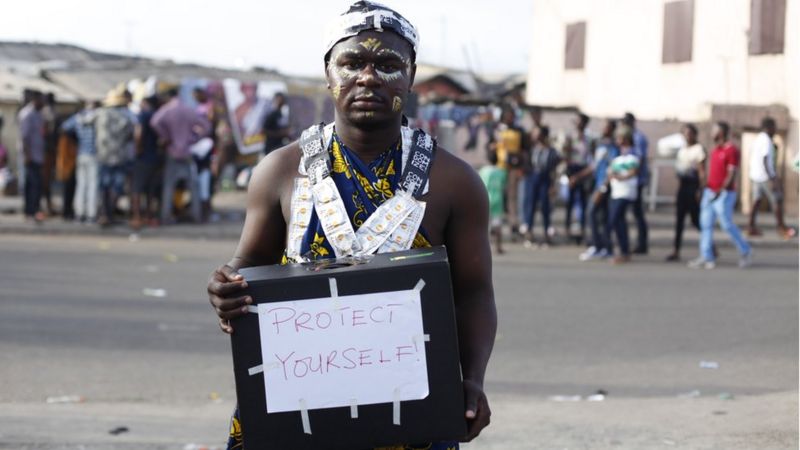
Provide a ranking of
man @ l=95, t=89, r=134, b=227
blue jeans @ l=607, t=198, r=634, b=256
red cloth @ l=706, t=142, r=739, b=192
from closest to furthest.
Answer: red cloth @ l=706, t=142, r=739, b=192 → blue jeans @ l=607, t=198, r=634, b=256 → man @ l=95, t=89, r=134, b=227

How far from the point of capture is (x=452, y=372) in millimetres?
3223

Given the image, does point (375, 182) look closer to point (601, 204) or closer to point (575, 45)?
point (601, 204)

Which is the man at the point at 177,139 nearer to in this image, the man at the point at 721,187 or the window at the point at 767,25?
the man at the point at 721,187

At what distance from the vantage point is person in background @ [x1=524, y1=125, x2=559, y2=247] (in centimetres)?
1780

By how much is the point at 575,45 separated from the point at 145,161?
16.2 m

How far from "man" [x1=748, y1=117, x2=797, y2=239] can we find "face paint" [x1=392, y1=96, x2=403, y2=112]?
1556cm

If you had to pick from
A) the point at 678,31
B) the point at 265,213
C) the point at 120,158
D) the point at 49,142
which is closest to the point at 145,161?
the point at 120,158

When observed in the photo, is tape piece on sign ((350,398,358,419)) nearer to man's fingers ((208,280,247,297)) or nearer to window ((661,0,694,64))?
man's fingers ((208,280,247,297))

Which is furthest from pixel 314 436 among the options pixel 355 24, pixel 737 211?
pixel 737 211

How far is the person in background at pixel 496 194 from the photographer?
54.2ft

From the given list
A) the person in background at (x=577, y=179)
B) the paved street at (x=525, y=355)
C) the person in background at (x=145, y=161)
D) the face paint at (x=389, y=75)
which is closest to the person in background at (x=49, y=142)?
the person in background at (x=145, y=161)

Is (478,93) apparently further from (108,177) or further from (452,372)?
(452,372)

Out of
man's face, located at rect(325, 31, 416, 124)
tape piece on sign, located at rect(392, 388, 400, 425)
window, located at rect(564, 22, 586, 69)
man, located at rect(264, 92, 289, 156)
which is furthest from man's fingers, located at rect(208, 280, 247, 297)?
window, located at rect(564, 22, 586, 69)

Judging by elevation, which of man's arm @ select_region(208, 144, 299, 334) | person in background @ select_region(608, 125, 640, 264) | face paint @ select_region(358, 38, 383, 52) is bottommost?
person in background @ select_region(608, 125, 640, 264)
